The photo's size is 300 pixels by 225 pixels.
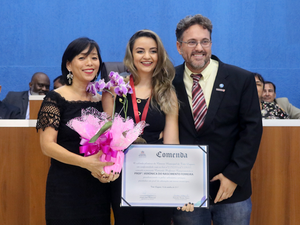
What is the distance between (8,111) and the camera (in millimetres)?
4082

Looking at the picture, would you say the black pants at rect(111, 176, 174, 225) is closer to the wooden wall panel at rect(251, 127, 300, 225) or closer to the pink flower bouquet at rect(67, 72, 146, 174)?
the pink flower bouquet at rect(67, 72, 146, 174)

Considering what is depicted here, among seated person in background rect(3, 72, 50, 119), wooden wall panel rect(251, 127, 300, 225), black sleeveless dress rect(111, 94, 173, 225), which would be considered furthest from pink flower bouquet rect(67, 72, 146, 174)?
seated person in background rect(3, 72, 50, 119)

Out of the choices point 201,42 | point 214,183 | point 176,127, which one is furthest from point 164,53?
point 214,183

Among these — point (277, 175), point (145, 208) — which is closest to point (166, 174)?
point (145, 208)

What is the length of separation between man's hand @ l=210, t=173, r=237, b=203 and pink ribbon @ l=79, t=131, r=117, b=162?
2.19 feet

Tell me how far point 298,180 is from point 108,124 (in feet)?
5.74

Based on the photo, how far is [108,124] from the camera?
1.48 meters

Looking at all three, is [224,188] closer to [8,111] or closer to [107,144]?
[107,144]

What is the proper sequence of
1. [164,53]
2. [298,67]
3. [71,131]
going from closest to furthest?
1. [71,131]
2. [164,53]
3. [298,67]

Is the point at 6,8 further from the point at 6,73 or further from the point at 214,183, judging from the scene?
the point at 214,183

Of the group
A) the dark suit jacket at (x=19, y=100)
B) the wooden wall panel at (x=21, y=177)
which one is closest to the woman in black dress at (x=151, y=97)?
the wooden wall panel at (x=21, y=177)

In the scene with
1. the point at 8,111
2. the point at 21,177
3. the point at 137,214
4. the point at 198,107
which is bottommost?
Answer: the point at 137,214

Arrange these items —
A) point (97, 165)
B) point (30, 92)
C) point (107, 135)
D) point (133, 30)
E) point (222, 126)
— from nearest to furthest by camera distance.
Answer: point (107, 135)
point (97, 165)
point (222, 126)
point (30, 92)
point (133, 30)

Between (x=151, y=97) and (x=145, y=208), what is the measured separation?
0.67m
